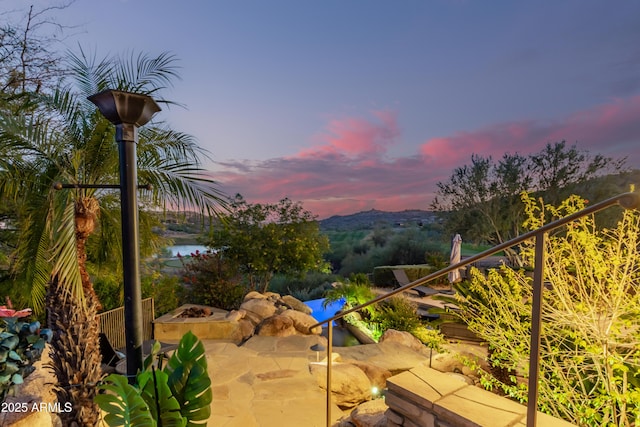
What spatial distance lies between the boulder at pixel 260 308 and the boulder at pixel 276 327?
1.82 feet

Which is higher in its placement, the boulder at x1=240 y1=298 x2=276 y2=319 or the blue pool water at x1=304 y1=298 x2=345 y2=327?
the boulder at x1=240 y1=298 x2=276 y2=319

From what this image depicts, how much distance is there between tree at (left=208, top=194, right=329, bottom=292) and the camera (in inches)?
361

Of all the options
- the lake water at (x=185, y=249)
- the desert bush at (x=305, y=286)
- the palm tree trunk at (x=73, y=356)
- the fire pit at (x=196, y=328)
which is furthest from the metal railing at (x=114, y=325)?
the desert bush at (x=305, y=286)

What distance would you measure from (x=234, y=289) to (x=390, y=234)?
13236 mm

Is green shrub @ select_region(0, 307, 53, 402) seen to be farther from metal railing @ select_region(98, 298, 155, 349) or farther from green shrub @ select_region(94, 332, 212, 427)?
metal railing @ select_region(98, 298, 155, 349)

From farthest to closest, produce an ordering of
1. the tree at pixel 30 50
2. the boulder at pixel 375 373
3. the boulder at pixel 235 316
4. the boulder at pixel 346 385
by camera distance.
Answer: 1. the boulder at pixel 235 316
2. the tree at pixel 30 50
3. the boulder at pixel 375 373
4. the boulder at pixel 346 385

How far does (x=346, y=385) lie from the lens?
4.66 meters

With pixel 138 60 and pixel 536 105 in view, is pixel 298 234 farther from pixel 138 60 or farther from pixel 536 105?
pixel 536 105

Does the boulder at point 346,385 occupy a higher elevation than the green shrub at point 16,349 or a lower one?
lower

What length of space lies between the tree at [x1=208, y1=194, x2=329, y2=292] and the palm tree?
16.4 feet

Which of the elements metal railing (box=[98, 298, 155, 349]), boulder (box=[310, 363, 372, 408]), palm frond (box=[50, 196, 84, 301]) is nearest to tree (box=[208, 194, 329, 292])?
metal railing (box=[98, 298, 155, 349])

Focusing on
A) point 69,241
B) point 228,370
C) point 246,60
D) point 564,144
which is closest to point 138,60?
point 69,241

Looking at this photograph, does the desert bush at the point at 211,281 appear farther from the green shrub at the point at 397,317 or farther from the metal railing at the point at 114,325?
the green shrub at the point at 397,317

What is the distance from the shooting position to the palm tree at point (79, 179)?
2703 mm
